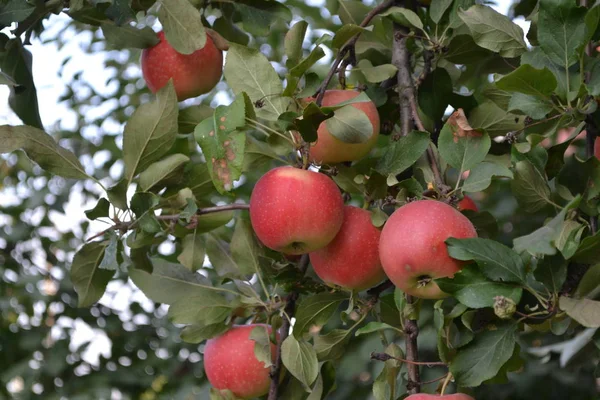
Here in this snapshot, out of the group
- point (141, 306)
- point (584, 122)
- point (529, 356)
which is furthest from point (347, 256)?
point (141, 306)

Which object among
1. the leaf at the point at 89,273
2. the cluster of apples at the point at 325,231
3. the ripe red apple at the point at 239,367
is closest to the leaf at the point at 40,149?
the leaf at the point at 89,273

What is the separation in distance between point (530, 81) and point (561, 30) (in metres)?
0.09

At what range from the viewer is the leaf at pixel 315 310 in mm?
1155

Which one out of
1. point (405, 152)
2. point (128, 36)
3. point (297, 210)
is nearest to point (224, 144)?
point (297, 210)

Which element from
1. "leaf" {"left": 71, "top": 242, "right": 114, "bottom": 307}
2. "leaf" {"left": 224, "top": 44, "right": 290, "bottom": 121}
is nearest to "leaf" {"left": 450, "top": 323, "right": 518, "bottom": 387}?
"leaf" {"left": 224, "top": 44, "right": 290, "bottom": 121}

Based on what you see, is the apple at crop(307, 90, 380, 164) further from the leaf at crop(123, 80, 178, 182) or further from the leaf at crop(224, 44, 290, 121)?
the leaf at crop(123, 80, 178, 182)

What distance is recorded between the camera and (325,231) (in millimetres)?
1065

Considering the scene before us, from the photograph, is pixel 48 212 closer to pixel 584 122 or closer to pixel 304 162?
pixel 304 162

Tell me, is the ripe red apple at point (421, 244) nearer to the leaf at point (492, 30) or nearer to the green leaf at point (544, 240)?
the green leaf at point (544, 240)

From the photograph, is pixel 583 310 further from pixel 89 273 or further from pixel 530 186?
pixel 89 273

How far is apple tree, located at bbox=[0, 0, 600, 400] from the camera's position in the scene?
0.96 meters

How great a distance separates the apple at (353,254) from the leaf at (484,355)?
192mm

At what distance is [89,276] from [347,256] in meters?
0.47

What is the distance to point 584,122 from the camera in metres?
1.07
